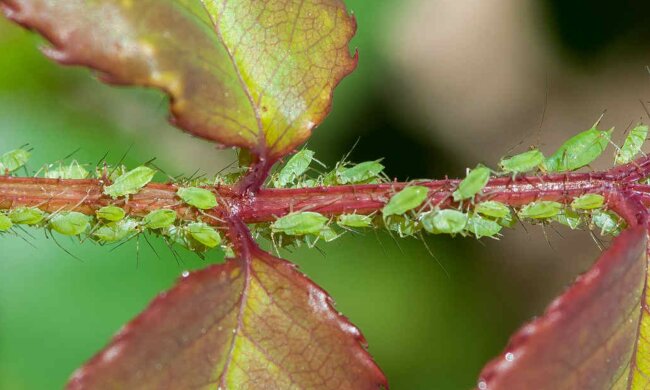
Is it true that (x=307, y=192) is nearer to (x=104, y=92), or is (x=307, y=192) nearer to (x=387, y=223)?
(x=387, y=223)

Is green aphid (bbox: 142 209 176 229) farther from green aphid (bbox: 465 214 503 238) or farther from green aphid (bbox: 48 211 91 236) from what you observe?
green aphid (bbox: 465 214 503 238)

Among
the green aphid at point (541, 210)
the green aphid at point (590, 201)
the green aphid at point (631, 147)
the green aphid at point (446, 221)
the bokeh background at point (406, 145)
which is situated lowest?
the bokeh background at point (406, 145)

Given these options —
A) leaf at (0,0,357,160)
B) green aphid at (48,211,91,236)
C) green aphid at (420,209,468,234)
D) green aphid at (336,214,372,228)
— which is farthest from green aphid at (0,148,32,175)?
green aphid at (420,209,468,234)

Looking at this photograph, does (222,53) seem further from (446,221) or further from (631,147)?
(631,147)

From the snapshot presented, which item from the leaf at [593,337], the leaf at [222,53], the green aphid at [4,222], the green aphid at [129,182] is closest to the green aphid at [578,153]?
the leaf at [593,337]

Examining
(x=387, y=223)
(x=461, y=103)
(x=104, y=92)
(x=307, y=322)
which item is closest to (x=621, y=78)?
(x=461, y=103)

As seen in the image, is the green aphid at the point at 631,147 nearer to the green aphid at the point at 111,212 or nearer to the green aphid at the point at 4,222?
the green aphid at the point at 111,212
